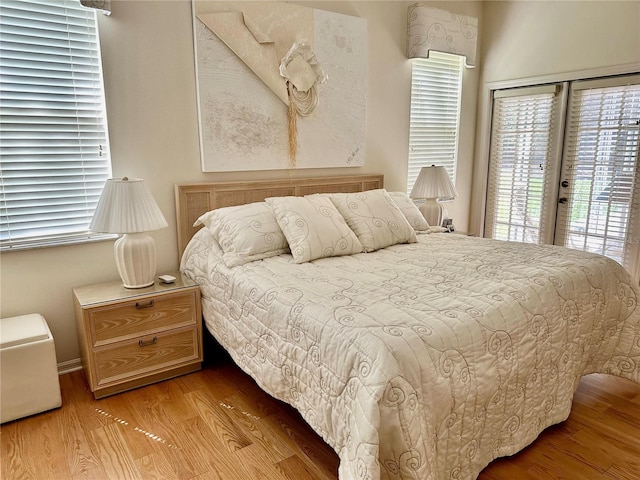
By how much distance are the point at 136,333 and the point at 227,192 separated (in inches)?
42.7

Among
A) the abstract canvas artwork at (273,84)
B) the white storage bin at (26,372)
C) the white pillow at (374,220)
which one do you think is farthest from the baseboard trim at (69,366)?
the white pillow at (374,220)

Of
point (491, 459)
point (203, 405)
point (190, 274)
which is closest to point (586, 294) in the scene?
point (491, 459)

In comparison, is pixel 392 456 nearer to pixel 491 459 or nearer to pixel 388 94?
pixel 491 459

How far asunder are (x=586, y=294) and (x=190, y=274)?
2.18m

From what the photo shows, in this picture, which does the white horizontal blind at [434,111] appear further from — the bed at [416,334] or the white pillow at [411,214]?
the bed at [416,334]

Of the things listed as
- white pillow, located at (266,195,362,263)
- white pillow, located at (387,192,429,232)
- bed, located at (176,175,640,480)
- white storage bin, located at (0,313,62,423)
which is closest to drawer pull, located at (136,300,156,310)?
bed, located at (176,175,640,480)

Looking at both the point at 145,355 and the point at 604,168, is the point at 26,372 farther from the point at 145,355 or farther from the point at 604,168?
the point at 604,168

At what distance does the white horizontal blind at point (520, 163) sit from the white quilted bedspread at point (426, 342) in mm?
1701

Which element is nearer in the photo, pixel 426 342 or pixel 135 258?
pixel 426 342

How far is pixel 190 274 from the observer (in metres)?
2.69

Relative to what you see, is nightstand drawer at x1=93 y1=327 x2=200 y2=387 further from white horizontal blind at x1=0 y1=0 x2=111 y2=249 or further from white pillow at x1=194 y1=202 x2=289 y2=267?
white horizontal blind at x1=0 y1=0 x2=111 y2=249

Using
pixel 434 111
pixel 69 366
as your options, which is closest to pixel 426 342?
pixel 69 366

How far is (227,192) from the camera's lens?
2938 millimetres

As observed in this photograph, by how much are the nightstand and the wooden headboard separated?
0.42 meters
